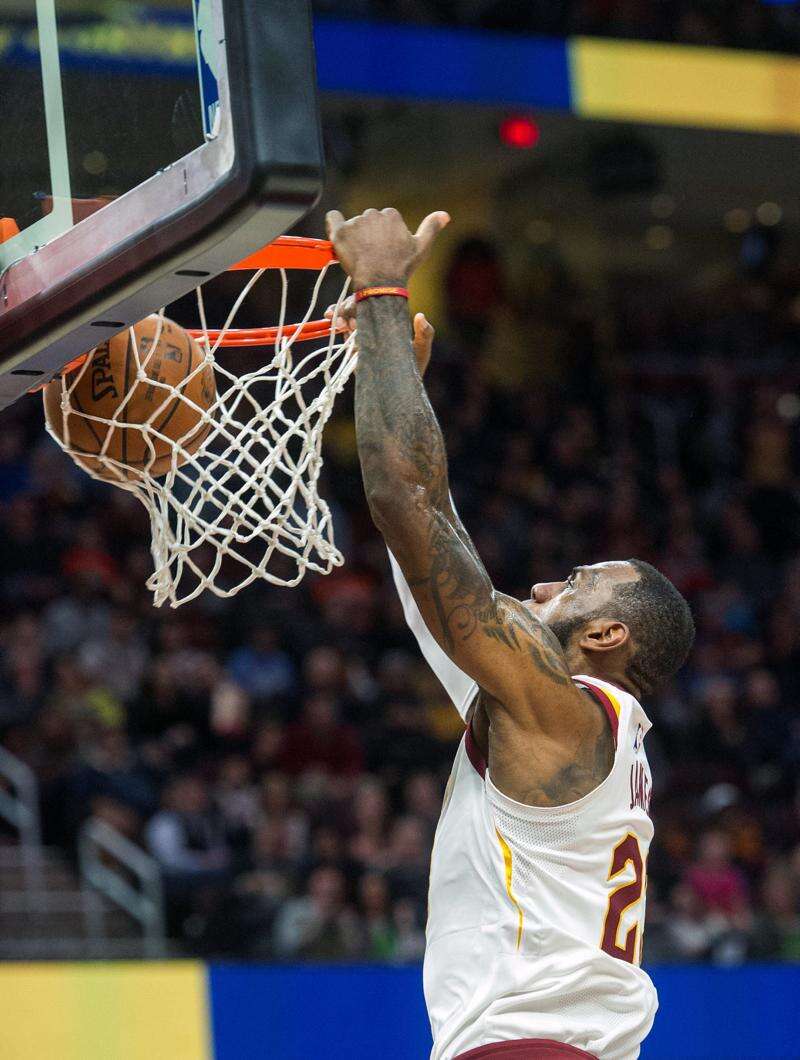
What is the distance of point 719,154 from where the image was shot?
1198 centimetres

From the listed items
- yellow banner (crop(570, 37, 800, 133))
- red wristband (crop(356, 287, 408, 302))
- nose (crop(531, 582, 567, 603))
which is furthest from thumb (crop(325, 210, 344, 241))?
yellow banner (crop(570, 37, 800, 133))

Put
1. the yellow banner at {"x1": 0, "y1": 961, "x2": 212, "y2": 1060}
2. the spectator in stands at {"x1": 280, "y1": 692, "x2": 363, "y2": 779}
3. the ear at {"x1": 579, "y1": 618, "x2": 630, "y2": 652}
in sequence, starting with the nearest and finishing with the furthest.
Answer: the ear at {"x1": 579, "y1": 618, "x2": 630, "y2": 652}
the yellow banner at {"x1": 0, "y1": 961, "x2": 212, "y2": 1060}
the spectator in stands at {"x1": 280, "y1": 692, "x2": 363, "y2": 779}

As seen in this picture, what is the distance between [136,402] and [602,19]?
771 cm

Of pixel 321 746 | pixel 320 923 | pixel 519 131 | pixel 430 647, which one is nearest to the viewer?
pixel 430 647

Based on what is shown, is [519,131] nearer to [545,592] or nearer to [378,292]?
[545,592]

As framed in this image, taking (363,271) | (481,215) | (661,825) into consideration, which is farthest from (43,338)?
(481,215)

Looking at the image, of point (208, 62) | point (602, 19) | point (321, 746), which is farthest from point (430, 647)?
point (602, 19)

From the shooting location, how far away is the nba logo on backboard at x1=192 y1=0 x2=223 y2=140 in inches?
99.7

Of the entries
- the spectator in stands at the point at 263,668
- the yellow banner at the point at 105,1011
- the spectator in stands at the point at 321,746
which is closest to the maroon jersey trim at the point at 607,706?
the yellow banner at the point at 105,1011

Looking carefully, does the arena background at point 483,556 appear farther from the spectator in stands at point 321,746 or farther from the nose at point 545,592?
the nose at point 545,592

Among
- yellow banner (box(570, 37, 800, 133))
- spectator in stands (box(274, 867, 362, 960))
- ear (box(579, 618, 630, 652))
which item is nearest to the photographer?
ear (box(579, 618, 630, 652))

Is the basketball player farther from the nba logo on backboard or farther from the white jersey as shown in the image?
the nba logo on backboard

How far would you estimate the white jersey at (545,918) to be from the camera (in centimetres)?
291

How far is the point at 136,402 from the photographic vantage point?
3369mm
